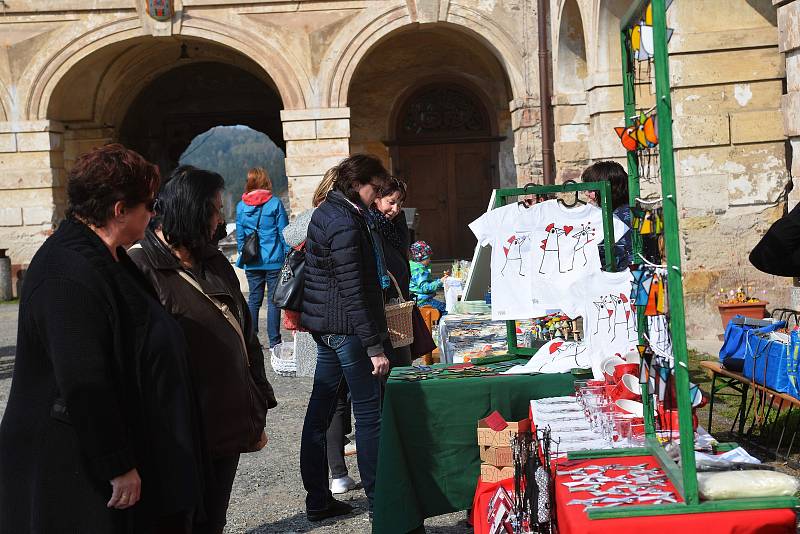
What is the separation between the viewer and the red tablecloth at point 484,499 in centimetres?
360

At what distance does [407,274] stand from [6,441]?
2558 millimetres

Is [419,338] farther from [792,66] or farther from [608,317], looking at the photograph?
[792,66]

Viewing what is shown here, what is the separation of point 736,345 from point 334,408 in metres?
2.16

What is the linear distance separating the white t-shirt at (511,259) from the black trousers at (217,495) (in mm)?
1901

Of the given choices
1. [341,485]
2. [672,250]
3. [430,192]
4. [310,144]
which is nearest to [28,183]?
[310,144]

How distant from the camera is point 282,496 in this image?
5195mm

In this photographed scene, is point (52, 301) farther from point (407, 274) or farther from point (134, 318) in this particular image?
point (407, 274)

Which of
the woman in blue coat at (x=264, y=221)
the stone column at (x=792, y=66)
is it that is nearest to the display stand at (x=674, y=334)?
the stone column at (x=792, y=66)

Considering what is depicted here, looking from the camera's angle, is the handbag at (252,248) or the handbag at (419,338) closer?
the handbag at (419,338)

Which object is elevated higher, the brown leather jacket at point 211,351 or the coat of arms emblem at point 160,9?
the coat of arms emblem at point 160,9

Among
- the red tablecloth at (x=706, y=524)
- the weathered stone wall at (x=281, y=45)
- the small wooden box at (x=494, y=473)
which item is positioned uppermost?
the weathered stone wall at (x=281, y=45)

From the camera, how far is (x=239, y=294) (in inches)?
137

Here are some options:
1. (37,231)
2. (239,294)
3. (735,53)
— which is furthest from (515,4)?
(239,294)

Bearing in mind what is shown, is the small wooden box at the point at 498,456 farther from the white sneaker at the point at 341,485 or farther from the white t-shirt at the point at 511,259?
the white sneaker at the point at 341,485
